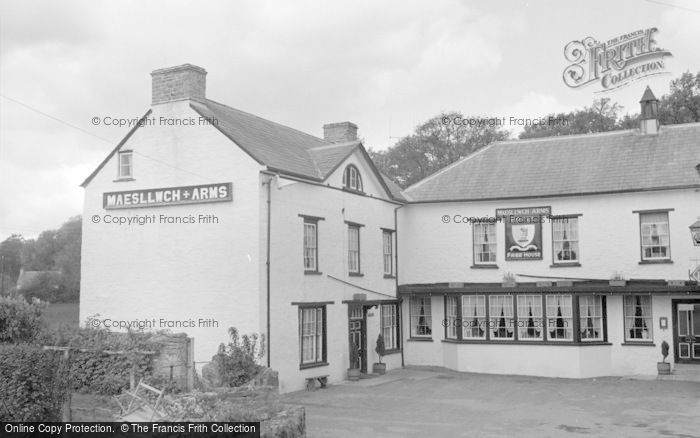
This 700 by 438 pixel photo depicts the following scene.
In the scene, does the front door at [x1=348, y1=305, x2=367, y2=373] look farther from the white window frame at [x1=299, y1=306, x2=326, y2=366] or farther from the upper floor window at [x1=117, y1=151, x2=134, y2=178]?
the upper floor window at [x1=117, y1=151, x2=134, y2=178]

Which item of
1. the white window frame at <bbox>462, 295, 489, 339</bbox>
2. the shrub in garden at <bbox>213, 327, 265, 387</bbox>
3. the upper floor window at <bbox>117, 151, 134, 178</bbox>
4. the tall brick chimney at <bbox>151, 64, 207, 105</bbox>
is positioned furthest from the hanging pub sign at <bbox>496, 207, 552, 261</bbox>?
the upper floor window at <bbox>117, 151, 134, 178</bbox>

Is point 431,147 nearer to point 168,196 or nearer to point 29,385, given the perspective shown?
point 168,196

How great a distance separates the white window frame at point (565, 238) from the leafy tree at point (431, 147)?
2698 centimetres

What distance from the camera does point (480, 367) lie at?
91.6 feet

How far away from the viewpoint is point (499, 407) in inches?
797

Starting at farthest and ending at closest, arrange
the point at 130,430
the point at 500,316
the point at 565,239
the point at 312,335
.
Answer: the point at 500,316 < the point at 565,239 < the point at 312,335 < the point at 130,430

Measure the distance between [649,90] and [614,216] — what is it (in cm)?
546

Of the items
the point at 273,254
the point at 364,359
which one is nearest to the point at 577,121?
the point at 364,359

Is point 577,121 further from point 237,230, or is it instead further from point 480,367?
point 237,230

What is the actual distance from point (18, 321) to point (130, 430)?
5.57 metres

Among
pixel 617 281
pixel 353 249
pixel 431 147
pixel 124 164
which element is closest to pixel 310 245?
pixel 353 249

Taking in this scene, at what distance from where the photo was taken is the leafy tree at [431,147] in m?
55.0

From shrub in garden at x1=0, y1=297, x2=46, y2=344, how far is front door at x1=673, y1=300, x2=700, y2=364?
20.7 m

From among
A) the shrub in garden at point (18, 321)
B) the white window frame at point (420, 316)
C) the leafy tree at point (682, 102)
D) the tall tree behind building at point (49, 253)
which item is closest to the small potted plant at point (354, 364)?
the white window frame at point (420, 316)
